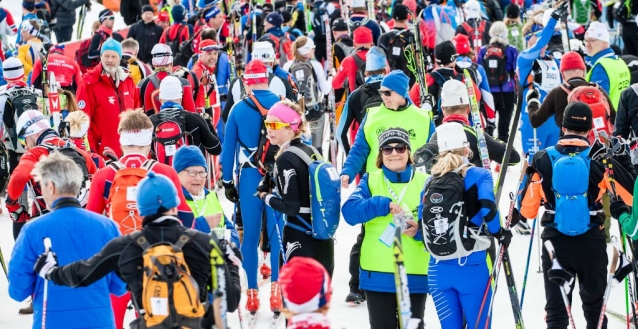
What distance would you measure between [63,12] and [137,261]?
18343mm

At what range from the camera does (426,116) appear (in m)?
8.55

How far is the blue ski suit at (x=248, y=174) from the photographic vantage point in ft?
28.4

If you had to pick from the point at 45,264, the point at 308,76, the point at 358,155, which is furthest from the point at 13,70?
the point at 45,264

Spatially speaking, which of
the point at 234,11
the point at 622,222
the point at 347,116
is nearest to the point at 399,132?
the point at 622,222

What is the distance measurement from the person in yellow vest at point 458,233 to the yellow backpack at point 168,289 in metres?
1.88

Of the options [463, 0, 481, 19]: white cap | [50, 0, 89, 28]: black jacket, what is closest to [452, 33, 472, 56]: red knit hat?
[463, 0, 481, 19]: white cap

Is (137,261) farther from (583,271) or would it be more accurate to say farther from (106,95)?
(106,95)

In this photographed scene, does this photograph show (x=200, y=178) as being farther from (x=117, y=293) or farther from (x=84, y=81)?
(x=84, y=81)

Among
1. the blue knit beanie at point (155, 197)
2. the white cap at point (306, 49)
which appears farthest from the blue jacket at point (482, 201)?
the white cap at point (306, 49)

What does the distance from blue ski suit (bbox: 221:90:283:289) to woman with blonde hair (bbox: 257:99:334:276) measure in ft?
3.55

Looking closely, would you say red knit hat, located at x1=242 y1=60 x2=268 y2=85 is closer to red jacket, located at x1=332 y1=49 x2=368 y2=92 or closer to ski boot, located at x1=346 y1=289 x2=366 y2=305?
ski boot, located at x1=346 y1=289 x2=366 y2=305

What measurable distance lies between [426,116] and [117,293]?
11.2 ft

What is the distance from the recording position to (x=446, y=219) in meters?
6.40

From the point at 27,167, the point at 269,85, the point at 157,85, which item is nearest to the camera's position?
the point at 27,167
